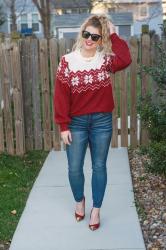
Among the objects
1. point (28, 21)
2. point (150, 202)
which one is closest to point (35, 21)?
point (28, 21)

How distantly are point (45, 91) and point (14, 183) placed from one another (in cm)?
170

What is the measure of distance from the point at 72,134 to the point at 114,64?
2.37ft

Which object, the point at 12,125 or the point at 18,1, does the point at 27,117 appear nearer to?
the point at 12,125

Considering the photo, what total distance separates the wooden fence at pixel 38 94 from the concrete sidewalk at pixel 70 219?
1081mm

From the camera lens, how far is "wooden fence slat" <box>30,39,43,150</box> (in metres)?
7.57

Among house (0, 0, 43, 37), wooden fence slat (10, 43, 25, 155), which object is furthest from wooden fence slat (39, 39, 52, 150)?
house (0, 0, 43, 37)

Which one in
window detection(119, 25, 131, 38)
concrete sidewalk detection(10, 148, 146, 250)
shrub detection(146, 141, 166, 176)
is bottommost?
concrete sidewalk detection(10, 148, 146, 250)

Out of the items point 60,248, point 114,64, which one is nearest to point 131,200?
point 60,248

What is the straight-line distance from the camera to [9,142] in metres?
7.75

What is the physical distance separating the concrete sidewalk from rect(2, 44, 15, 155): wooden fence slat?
1.11 m

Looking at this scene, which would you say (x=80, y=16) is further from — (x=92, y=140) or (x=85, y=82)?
(x=85, y=82)

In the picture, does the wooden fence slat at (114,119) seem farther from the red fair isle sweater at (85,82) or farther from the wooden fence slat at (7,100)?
the red fair isle sweater at (85,82)

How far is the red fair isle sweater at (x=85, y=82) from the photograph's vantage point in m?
4.59

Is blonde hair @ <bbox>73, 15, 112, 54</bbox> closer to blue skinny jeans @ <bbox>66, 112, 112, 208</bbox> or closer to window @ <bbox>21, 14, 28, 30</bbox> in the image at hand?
blue skinny jeans @ <bbox>66, 112, 112, 208</bbox>
